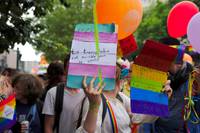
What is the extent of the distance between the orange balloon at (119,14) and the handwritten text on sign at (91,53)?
44.8 inches

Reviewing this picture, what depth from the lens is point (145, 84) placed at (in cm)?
343

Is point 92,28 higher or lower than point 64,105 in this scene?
higher

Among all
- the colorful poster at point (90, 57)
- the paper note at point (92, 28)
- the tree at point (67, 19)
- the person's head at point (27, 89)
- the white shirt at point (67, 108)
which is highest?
the tree at point (67, 19)

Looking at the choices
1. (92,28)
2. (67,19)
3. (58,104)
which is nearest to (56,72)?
(58,104)

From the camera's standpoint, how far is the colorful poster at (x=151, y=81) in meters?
3.39

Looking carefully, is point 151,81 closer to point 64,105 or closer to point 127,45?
point 127,45

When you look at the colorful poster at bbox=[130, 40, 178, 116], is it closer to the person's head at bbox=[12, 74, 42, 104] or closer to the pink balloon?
the pink balloon

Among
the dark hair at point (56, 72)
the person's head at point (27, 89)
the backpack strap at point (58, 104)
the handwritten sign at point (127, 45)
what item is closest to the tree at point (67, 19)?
the dark hair at point (56, 72)

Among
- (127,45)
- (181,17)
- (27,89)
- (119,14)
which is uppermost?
(181,17)

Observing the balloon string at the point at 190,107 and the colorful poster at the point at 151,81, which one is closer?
the colorful poster at the point at 151,81

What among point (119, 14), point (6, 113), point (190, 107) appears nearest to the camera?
point (6, 113)

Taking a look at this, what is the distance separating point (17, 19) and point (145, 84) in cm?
340

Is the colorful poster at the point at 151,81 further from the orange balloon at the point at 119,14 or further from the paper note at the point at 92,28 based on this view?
the orange balloon at the point at 119,14

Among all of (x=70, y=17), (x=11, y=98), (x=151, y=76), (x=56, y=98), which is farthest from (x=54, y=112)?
(x=70, y=17)
